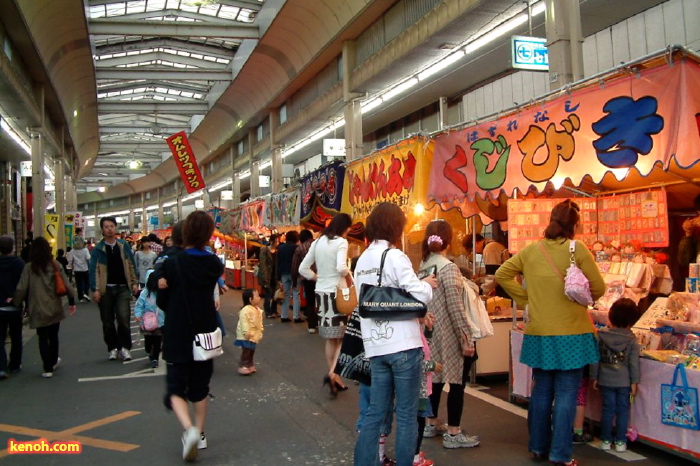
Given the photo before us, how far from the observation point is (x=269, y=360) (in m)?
8.84

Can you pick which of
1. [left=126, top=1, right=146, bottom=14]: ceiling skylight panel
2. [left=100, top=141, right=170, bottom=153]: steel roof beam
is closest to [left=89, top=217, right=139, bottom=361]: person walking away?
[left=126, top=1, right=146, bottom=14]: ceiling skylight panel

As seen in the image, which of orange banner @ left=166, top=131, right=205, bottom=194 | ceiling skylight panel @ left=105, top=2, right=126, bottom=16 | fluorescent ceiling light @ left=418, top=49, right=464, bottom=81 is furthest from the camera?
ceiling skylight panel @ left=105, top=2, right=126, bottom=16

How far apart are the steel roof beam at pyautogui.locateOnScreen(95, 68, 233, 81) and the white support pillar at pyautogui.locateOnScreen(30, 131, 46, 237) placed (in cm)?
545

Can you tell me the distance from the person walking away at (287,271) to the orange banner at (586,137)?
558cm

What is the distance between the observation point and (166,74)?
22484 millimetres

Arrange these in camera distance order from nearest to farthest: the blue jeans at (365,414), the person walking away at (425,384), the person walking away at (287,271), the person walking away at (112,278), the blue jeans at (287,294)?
the blue jeans at (365,414) → the person walking away at (425,384) → the person walking away at (112,278) → the person walking away at (287,271) → the blue jeans at (287,294)

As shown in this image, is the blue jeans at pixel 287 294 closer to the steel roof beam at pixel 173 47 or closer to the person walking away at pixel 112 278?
the person walking away at pixel 112 278

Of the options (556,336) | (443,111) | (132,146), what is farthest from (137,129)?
(556,336)

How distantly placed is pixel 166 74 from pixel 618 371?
20.9 meters

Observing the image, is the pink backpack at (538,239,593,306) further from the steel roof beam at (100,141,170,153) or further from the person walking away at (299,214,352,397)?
the steel roof beam at (100,141,170,153)

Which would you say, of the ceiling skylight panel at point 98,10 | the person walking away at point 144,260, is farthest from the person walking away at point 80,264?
the person walking away at point 144,260

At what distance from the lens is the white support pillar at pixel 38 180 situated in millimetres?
17703

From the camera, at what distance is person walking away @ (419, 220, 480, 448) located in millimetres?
4766

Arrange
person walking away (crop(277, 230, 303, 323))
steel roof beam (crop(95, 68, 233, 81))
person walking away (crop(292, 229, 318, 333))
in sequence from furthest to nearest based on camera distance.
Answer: steel roof beam (crop(95, 68, 233, 81))
person walking away (crop(277, 230, 303, 323))
person walking away (crop(292, 229, 318, 333))
